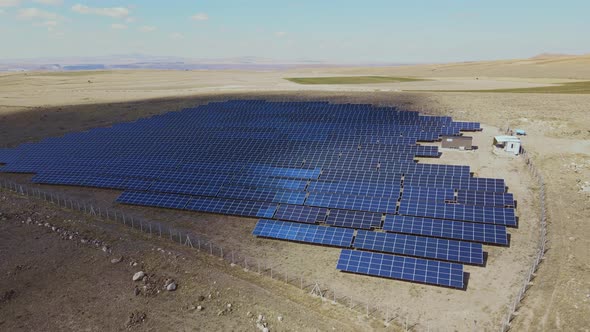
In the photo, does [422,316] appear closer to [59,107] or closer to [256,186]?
[256,186]

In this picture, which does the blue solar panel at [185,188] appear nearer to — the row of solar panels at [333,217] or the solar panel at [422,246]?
the row of solar panels at [333,217]

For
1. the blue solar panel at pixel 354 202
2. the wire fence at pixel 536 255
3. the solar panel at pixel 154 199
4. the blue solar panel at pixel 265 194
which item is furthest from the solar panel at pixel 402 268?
the solar panel at pixel 154 199

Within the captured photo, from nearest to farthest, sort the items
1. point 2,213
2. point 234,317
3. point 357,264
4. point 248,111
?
point 234,317
point 357,264
point 2,213
point 248,111

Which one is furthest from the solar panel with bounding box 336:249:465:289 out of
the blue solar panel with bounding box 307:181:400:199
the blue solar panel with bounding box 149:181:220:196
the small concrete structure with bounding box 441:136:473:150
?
the small concrete structure with bounding box 441:136:473:150

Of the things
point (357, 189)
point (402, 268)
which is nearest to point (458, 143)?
point (357, 189)

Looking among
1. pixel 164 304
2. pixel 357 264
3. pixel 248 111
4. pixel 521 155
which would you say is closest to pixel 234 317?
pixel 164 304

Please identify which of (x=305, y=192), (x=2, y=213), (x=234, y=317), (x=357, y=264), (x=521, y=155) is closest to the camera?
(x=234, y=317)

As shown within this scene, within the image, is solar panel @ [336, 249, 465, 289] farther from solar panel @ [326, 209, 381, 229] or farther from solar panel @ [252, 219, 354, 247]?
solar panel @ [326, 209, 381, 229]
